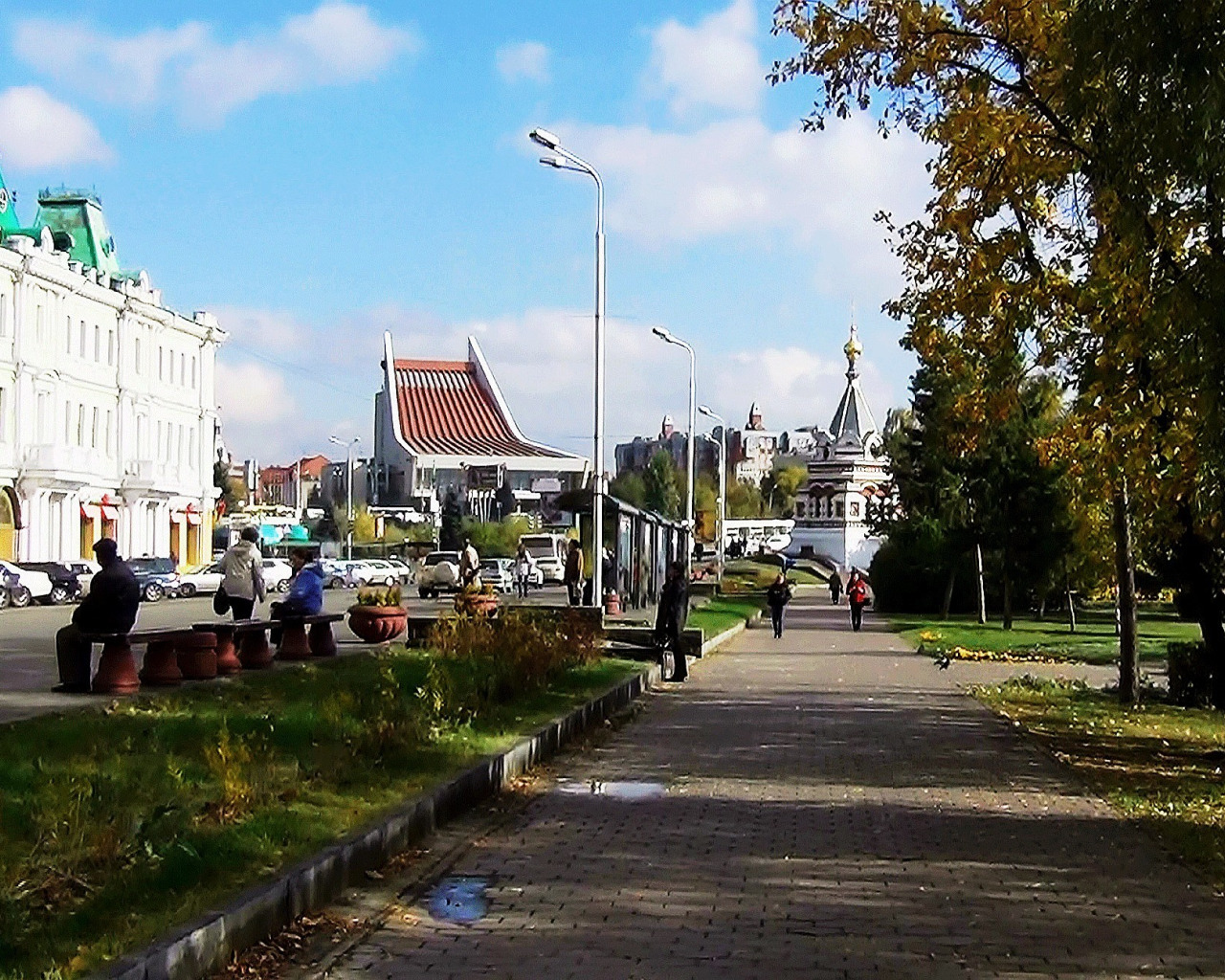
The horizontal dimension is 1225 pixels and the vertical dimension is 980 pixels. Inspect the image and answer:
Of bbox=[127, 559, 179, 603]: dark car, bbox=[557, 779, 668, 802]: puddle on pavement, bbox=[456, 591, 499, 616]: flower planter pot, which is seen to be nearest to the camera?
bbox=[557, 779, 668, 802]: puddle on pavement

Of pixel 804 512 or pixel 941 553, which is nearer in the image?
pixel 941 553

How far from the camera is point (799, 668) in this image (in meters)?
29.9

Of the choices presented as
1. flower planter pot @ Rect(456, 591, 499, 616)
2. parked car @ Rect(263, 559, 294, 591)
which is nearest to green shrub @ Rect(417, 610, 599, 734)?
flower planter pot @ Rect(456, 591, 499, 616)

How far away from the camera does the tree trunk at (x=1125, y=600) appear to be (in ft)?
72.7

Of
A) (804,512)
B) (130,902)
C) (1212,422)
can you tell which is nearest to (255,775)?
(130,902)

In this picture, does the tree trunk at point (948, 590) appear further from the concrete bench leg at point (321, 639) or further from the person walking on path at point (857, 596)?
the concrete bench leg at point (321, 639)

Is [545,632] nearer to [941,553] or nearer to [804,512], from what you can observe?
[941,553]

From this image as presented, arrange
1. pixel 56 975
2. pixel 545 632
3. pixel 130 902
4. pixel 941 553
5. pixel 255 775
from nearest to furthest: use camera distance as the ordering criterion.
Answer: pixel 56 975 → pixel 130 902 → pixel 255 775 → pixel 545 632 → pixel 941 553

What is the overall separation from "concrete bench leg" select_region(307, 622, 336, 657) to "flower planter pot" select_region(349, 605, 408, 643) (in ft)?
12.6

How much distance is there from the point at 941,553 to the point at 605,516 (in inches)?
963

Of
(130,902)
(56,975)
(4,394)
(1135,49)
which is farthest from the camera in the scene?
(4,394)

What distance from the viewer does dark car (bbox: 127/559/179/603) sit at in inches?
2297

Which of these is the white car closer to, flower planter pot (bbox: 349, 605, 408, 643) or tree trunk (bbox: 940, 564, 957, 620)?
flower planter pot (bbox: 349, 605, 408, 643)

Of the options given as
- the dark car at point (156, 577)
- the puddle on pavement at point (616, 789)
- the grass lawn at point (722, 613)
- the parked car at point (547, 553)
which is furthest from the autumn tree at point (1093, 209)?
the parked car at point (547, 553)
